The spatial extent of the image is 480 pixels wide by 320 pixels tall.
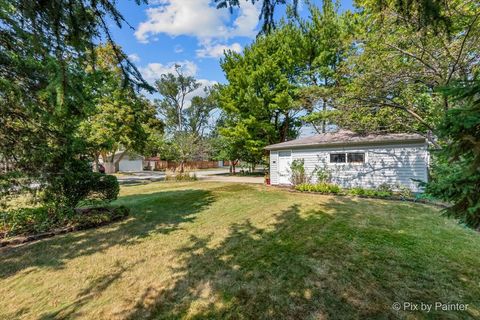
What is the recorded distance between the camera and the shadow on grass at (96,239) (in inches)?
165

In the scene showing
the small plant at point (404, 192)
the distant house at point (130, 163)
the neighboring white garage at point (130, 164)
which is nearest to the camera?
the small plant at point (404, 192)

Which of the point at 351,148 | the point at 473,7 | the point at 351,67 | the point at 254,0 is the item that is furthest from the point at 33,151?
the point at 473,7

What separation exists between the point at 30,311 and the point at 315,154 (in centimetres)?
1171

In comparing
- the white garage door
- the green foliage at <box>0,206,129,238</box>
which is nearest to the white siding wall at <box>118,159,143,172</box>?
the white garage door

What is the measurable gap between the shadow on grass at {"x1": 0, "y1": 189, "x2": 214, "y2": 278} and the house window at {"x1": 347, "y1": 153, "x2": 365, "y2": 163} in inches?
297

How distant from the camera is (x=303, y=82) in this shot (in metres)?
17.5

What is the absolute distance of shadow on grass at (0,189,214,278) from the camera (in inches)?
165

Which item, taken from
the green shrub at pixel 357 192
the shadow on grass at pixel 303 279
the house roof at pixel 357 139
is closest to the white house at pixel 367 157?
the house roof at pixel 357 139

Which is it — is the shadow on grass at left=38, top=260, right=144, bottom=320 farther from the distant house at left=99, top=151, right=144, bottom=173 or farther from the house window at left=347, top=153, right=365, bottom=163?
the distant house at left=99, top=151, right=144, bottom=173

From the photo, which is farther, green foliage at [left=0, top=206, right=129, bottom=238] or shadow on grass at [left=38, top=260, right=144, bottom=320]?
green foliage at [left=0, top=206, right=129, bottom=238]

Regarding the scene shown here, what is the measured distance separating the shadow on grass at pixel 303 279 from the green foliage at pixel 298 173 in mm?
7384

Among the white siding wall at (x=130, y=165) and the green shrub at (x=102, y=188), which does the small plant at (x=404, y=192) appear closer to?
the green shrub at (x=102, y=188)

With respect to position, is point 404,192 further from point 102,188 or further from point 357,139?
point 102,188

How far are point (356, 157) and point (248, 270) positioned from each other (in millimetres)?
9500
